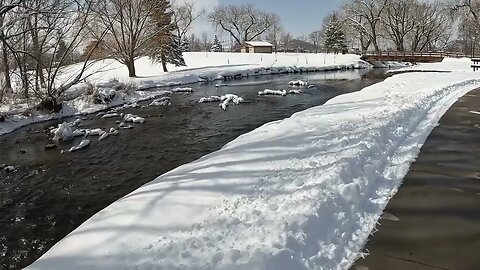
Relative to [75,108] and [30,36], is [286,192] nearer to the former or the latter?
[75,108]

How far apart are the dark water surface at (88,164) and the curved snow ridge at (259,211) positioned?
155 centimetres

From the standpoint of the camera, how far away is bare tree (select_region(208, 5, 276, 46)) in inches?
3487

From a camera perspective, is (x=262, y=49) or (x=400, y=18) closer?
(x=400, y=18)

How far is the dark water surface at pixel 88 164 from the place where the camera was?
19.1 feet

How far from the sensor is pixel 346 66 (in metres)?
41.8

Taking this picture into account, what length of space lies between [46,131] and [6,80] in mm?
4603

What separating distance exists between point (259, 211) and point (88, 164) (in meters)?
6.32

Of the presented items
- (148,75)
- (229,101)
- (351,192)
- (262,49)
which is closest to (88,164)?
(351,192)

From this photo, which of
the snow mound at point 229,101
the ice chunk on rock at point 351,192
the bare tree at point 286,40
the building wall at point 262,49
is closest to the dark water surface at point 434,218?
the ice chunk on rock at point 351,192

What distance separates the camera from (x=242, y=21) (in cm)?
8906

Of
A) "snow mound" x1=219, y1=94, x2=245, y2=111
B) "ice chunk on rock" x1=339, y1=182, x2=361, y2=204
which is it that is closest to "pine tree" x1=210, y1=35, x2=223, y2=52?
"snow mound" x1=219, y1=94, x2=245, y2=111

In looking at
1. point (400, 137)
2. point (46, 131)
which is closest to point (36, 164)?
point (46, 131)

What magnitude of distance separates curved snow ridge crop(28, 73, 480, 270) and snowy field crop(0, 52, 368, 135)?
11785mm

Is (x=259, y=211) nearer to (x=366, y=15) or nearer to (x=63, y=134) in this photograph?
(x=63, y=134)
